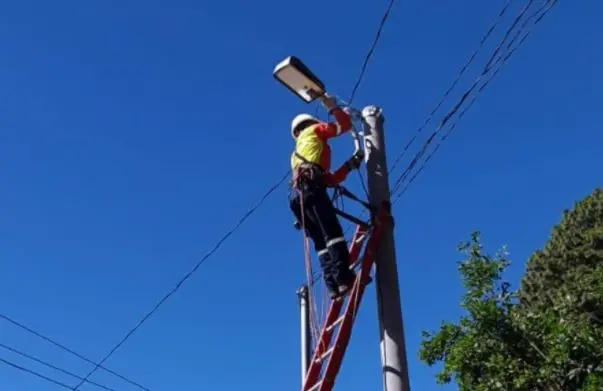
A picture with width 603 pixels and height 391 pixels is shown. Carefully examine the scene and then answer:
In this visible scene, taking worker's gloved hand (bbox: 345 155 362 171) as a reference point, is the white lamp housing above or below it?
above

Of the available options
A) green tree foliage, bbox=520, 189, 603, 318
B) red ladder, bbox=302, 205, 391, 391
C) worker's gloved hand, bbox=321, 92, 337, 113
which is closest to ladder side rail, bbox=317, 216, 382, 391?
red ladder, bbox=302, 205, 391, 391

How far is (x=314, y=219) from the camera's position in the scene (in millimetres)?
4922

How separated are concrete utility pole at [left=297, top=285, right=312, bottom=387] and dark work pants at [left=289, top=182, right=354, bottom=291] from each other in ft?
14.6

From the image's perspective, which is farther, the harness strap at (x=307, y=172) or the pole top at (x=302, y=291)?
the pole top at (x=302, y=291)

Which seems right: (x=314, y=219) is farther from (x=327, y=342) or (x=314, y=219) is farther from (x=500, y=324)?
(x=500, y=324)

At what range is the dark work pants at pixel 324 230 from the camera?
4.62m

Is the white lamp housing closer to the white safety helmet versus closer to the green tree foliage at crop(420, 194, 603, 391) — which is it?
the white safety helmet

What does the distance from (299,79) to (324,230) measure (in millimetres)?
1089

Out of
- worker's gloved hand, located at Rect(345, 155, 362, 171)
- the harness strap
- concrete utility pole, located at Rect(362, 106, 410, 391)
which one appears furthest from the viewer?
worker's gloved hand, located at Rect(345, 155, 362, 171)

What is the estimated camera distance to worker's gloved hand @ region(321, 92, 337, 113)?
17.3 feet

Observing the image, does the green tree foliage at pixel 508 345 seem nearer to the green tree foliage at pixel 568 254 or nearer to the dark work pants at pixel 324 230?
the dark work pants at pixel 324 230

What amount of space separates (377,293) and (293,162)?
1.25 metres

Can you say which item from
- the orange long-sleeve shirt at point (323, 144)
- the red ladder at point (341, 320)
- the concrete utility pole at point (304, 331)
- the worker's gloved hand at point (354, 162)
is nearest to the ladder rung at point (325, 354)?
the red ladder at point (341, 320)

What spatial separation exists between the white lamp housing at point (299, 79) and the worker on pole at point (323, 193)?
0.11 m
